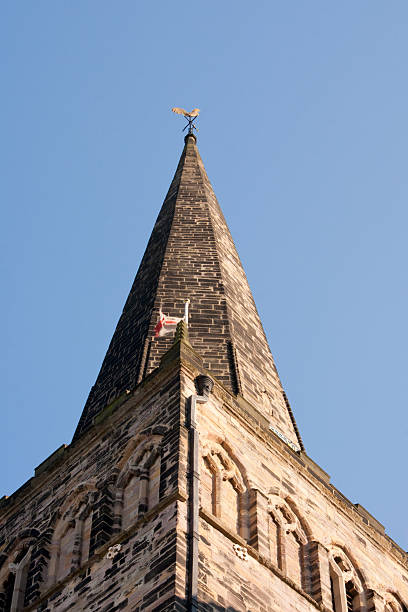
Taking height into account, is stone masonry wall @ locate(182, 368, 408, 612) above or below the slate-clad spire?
below

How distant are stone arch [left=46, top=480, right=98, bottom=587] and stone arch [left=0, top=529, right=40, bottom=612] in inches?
24.4

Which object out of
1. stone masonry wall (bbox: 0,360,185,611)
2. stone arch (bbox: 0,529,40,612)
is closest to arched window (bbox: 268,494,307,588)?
stone masonry wall (bbox: 0,360,185,611)

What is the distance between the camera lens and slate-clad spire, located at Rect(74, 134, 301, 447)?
1193 inches

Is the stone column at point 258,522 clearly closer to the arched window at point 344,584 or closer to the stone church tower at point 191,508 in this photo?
the stone church tower at point 191,508

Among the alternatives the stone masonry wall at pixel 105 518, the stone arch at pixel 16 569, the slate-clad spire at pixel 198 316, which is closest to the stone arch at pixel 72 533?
the stone masonry wall at pixel 105 518

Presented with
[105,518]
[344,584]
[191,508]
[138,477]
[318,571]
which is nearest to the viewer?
[191,508]

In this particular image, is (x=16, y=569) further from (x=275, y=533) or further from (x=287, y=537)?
(x=287, y=537)

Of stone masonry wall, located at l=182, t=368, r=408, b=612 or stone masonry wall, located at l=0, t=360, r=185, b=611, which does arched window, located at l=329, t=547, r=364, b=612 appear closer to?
stone masonry wall, located at l=182, t=368, r=408, b=612

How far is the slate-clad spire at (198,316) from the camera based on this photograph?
30.3 m

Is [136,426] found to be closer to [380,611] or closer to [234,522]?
[234,522]

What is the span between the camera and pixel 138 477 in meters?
24.7

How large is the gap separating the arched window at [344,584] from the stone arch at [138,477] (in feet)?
13.5

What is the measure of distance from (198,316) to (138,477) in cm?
757

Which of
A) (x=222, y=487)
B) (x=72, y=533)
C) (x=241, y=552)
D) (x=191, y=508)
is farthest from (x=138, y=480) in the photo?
(x=241, y=552)
